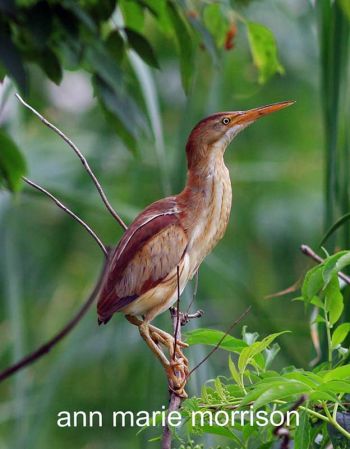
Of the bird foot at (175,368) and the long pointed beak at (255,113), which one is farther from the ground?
the long pointed beak at (255,113)

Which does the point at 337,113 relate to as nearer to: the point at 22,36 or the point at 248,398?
the point at 22,36

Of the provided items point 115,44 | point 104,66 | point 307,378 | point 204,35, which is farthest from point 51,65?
point 307,378

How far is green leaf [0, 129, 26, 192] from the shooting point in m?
1.85

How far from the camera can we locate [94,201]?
9.95 feet

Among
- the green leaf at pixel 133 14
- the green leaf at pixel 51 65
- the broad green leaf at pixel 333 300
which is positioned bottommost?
the broad green leaf at pixel 333 300

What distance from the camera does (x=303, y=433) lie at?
1436mm

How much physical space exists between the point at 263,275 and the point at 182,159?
227cm

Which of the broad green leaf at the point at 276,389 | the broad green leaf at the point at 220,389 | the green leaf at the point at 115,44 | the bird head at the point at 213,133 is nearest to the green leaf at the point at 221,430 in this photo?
the broad green leaf at the point at 220,389

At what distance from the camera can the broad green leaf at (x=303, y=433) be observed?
143 cm

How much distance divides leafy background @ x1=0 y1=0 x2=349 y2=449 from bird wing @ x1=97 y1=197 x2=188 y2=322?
0.88 feet

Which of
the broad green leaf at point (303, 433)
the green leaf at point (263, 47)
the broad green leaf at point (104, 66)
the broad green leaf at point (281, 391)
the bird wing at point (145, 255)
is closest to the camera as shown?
the broad green leaf at point (281, 391)

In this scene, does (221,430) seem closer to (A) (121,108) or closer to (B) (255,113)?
→ (B) (255,113)

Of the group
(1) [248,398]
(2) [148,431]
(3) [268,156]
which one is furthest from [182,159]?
(3) [268,156]

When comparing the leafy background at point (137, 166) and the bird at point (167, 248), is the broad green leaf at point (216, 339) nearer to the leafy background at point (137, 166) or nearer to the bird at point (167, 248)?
the bird at point (167, 248)
